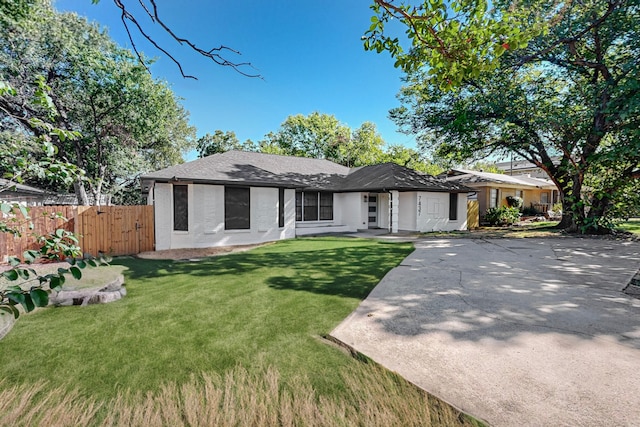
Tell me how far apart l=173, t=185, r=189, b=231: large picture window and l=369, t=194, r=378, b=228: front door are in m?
10.1

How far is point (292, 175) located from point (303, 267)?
8.90 m

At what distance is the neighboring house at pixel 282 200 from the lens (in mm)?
10812

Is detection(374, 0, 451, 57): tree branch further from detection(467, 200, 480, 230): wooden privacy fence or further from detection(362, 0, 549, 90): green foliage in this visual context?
detection(467, 200, 480, 230): wooden privacy fence

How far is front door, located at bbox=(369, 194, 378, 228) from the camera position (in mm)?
17062

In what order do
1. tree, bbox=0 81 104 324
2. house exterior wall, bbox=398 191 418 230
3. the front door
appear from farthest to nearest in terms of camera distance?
the front door, house exterior wall, bbox=398 191 418 230, tree, bbox=0 81 104 324

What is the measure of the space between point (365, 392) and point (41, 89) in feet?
11.4

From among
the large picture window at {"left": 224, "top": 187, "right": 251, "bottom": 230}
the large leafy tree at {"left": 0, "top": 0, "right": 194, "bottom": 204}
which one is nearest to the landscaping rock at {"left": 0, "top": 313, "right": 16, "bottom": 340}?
the large picture window at {"left": 224, "top": 187, "right": 251, "bottom": 230}

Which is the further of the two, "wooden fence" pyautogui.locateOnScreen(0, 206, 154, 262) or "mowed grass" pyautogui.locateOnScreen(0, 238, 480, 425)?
"wooden fence" pyautogui.locateOnScreen(0, 206, 154, 262)

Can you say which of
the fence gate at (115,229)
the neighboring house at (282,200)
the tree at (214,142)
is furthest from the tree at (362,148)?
the fence gate at (115,229)

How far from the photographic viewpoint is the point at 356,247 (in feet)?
34.5

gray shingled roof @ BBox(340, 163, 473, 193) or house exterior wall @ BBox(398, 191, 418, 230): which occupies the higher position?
gray shingled roof @ BBox(340, 163, 473, 193)

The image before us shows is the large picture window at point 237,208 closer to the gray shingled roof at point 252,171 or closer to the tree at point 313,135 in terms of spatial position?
the gray shingled roof at point 252,171

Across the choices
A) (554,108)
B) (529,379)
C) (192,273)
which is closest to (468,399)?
(529,379)

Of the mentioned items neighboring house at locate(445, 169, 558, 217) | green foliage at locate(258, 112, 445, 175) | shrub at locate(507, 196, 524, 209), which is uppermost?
green foliage at locate(258, 112, 445, 175)
